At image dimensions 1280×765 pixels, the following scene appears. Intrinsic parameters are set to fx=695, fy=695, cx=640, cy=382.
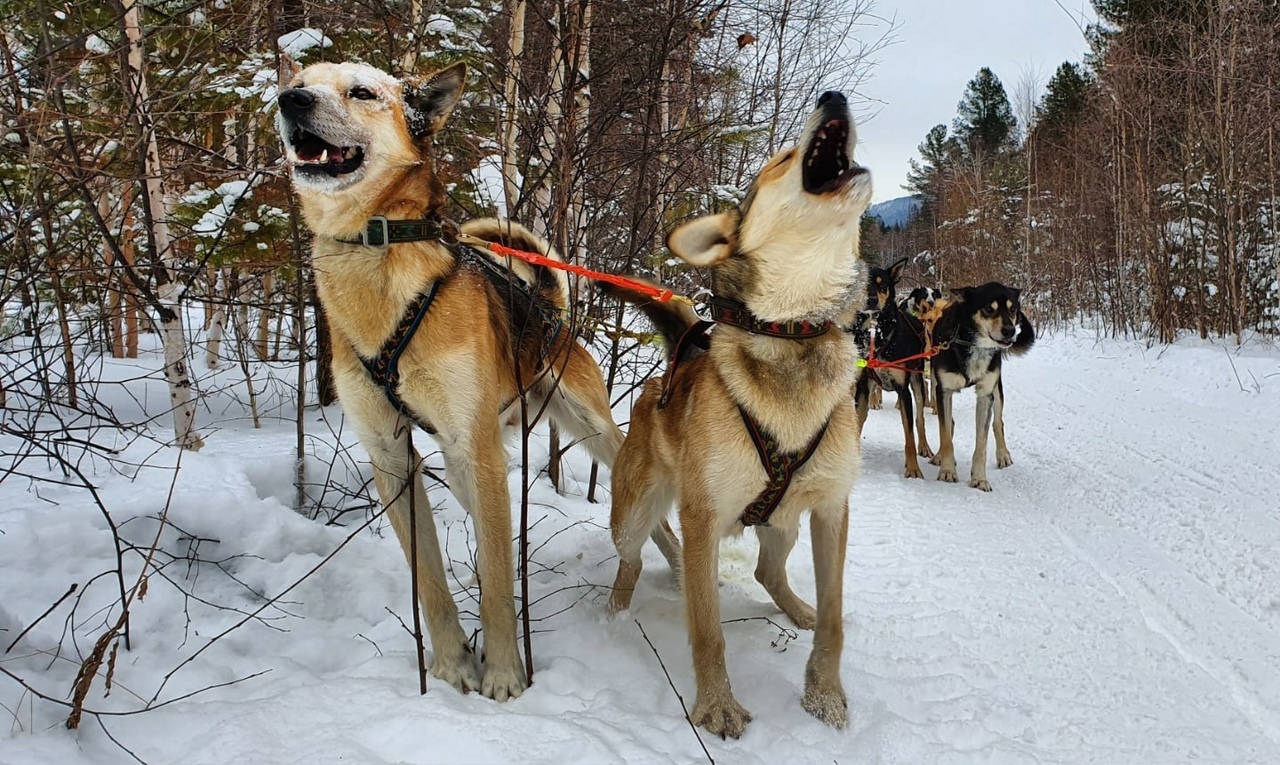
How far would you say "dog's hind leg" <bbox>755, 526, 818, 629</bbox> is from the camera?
3338mm

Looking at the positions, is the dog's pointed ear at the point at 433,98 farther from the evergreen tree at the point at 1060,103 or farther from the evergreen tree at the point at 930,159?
the evergreen tree at the point at 930,159

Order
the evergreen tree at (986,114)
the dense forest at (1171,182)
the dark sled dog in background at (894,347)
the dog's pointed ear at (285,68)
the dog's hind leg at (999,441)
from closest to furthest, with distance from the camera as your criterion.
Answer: the dog's pointed ear at (285,68), the dog's hind leg at (999,441), the dark sled dog in background at (894,347), the dense forest at (1171,182), the evergreen tree at (986,114)

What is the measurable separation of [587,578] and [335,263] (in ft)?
6.53

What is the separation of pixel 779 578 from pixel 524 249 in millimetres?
2095

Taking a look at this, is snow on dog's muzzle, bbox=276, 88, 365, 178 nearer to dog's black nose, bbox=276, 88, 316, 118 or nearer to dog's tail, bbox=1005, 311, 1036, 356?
dog's black nose, bbox=276, 88, 316, 118

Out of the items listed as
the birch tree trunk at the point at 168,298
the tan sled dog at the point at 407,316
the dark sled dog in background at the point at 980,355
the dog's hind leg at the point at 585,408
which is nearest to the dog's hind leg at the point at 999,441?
the dark sled dog in background at the point at 980,355

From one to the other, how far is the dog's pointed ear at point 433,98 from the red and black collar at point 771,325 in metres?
1.43

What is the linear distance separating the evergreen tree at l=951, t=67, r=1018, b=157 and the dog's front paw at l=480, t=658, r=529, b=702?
157ft

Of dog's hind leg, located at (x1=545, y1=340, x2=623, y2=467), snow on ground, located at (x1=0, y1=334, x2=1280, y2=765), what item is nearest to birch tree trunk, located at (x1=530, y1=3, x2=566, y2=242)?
dog's hind leg, located at (x1=545, y1=340, x2=623, y2=467)

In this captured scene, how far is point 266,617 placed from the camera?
9.81 feet

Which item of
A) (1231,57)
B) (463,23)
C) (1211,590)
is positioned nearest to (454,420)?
(1211,590)

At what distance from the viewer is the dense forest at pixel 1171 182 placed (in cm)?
1075

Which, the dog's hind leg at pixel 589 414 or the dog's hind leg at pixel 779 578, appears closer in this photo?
the dog's hind leg at pixel 779 578

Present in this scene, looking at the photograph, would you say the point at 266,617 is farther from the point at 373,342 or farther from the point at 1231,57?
the point at 1231,57
